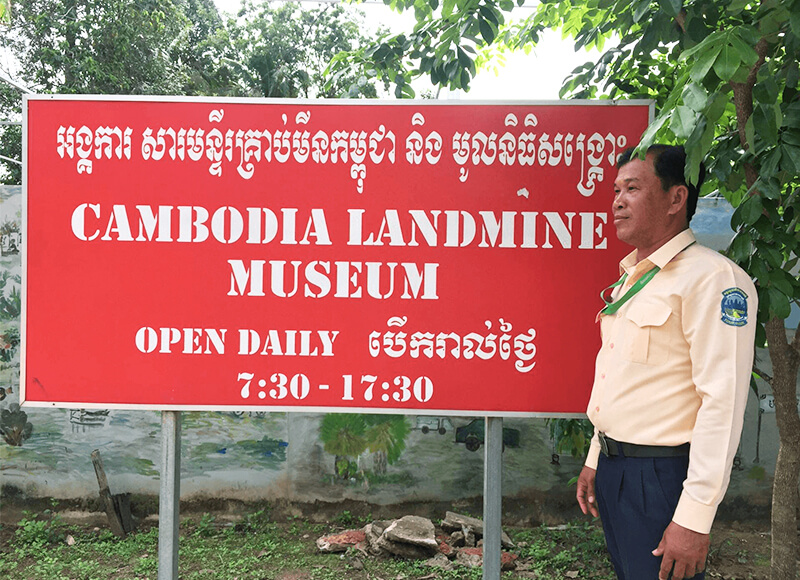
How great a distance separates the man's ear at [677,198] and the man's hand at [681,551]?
2.62 feet

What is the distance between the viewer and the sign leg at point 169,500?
2207mm

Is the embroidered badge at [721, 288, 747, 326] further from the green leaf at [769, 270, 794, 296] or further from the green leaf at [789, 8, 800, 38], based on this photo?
the green leaf at [789, 8, 800, 38]

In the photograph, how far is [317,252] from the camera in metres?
2.18

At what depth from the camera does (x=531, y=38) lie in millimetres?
2988

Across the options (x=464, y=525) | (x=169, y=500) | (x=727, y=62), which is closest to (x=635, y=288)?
(x=727, y=62)

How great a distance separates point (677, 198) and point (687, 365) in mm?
449

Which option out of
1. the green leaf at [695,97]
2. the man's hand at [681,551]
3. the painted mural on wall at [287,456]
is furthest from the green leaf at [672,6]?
the painted mural on wall at [287,456]

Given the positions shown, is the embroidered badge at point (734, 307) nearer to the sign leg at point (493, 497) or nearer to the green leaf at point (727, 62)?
the green leaf at point (727, 62)

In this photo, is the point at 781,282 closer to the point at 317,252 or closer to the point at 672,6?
the point at 672,6

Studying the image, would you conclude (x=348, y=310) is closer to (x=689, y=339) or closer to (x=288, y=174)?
(x=288, y=174)

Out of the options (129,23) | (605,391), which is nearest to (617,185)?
(605,391)

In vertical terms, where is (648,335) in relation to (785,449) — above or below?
above

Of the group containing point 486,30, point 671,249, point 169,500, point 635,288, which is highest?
point 486,30

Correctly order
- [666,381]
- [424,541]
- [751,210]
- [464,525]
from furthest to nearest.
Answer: [464,525] < [424,541] < [751,210] < [666,381]
